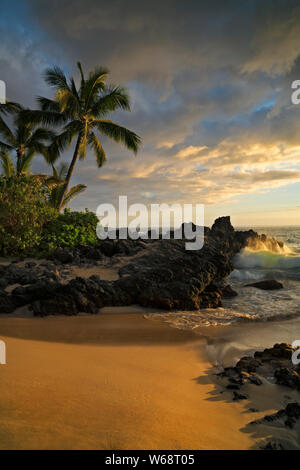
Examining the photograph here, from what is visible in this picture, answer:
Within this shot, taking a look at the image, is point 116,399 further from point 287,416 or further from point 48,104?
point 48,104

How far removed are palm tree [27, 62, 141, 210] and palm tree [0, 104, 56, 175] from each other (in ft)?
11.7

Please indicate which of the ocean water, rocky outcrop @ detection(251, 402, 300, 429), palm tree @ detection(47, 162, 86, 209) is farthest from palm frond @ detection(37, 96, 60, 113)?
rocky outcrop @ detection(251, 402, 300, 429)

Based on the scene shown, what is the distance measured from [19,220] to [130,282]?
5.71 meters

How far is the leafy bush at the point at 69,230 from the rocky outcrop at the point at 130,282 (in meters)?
1.23

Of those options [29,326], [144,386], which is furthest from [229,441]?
[29,326]

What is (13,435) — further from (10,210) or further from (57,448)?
(10,210)

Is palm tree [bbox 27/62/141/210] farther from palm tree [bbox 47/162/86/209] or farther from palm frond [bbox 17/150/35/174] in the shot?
palm frond [bbox 17/150/35/174]

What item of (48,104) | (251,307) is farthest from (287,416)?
(48,104)

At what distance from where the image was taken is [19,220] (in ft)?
31.2

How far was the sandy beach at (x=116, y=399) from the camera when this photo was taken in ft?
5.43

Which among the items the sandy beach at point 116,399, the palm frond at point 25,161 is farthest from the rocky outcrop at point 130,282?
the palm frond at point 25,161

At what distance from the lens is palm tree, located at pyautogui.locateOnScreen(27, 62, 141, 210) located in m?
14.1
